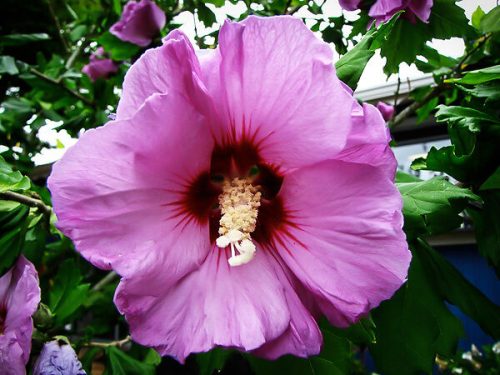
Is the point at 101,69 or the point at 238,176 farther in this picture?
the point at 101,69

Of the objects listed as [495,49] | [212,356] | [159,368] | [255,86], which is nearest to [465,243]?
[495,49]

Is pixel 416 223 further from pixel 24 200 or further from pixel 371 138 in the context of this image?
pixel 24 200

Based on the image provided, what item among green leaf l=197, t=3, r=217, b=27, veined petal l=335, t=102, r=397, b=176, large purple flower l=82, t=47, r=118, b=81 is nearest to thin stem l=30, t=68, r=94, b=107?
large purple flower l=82, t=47, r=118, b=81

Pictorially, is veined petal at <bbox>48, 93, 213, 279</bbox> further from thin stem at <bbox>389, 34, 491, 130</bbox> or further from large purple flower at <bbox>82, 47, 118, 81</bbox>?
large purple flower at <bbox>82, 47, 118, 81</bbox>

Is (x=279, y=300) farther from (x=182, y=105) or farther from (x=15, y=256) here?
(x=15, y=256)

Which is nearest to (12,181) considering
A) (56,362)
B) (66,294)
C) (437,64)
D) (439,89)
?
(56,362)

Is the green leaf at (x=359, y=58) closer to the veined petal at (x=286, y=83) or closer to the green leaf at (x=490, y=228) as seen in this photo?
the veined petal at (x=286, y=83)

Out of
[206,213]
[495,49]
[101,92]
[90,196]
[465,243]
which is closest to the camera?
[90,196]
